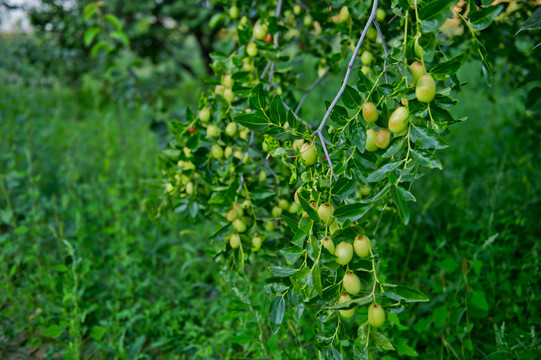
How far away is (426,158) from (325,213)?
0.78 ft

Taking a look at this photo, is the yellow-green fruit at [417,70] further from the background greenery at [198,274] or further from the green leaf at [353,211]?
the background greenery at [198,274]

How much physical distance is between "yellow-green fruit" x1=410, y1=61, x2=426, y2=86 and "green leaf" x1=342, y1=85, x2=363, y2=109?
0.44ft

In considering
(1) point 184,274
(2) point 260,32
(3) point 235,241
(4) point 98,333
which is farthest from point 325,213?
(1) point 184,274

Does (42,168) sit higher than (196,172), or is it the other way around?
(196,172)

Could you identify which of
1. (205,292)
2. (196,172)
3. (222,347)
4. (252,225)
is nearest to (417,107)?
(252,225)

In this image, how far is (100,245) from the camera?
2.27m

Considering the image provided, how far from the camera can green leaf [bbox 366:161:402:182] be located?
77 cm

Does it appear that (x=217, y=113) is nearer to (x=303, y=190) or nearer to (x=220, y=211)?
(x=220, y=211)

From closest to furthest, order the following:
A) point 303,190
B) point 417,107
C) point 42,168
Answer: point 417,107 → point 303,190 → point 42,168

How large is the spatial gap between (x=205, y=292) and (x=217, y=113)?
1.13m

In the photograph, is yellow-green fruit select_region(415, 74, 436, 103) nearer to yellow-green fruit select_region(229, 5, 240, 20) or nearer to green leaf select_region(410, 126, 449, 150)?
green leaf select_region(410, 126, 449, 150)

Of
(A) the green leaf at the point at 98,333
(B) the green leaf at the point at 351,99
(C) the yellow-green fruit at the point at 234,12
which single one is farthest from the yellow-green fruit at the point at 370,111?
(A) the green leaf at the point at 98,333

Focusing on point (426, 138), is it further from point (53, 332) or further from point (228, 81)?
point (53, 332)

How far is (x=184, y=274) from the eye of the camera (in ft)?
6.55
